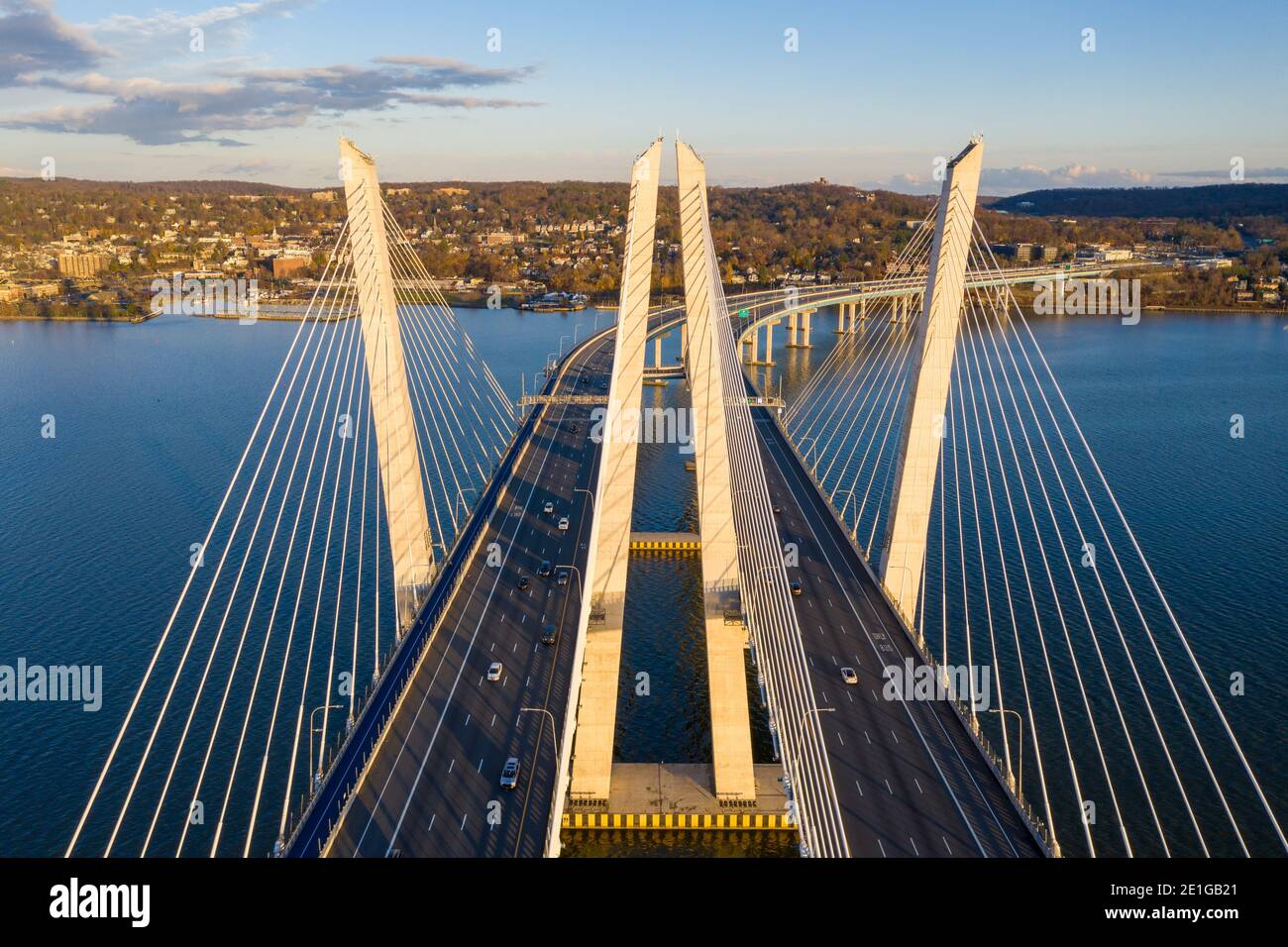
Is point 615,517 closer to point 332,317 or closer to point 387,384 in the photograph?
point 387,384

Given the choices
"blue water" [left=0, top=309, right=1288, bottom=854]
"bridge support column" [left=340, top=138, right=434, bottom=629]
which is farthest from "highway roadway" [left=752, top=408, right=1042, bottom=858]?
"bridge support column" [left=340, top=138, right=434, bottom=629]

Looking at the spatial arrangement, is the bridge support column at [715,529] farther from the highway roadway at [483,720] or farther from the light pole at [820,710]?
the highway roadway at [483,720]

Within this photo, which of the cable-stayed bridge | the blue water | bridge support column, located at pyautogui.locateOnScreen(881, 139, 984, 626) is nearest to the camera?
the cable-stayed bridge

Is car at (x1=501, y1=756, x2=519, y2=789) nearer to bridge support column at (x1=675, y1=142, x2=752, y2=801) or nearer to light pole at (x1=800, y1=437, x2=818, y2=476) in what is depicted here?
bridge support column at (x1=675, y1=142, x2=752, y2=801)

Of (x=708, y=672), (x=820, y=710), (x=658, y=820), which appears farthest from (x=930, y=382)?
(x=658, y=820)

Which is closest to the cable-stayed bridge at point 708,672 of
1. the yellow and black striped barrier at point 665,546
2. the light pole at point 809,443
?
the yellow and black striped barrier at point 665,546
